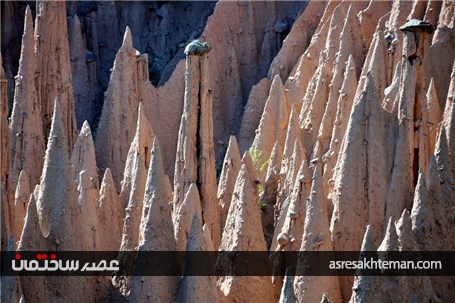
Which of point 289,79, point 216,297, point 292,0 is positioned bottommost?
point 216,297

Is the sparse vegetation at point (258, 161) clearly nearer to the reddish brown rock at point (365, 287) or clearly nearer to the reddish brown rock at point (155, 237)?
the reddish brown rock at point (155, 237)

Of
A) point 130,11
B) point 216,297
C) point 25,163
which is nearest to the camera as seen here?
point 216,297

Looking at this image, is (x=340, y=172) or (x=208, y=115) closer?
(x=340, y=172)

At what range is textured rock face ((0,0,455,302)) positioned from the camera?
2005 cm

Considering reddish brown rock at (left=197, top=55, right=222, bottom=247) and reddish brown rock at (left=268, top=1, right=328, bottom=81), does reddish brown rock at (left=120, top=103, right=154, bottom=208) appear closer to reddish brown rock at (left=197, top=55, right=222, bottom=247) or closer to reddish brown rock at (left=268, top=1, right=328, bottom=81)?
reddish brown rock at (left=197, top=55, right=222, bottom=247)

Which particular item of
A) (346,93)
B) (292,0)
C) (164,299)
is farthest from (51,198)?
(292,0)

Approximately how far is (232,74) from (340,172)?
1116cm

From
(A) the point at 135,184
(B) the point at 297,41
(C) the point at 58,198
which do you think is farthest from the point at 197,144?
(B) the point at 297,41

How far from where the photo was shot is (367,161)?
21.1m

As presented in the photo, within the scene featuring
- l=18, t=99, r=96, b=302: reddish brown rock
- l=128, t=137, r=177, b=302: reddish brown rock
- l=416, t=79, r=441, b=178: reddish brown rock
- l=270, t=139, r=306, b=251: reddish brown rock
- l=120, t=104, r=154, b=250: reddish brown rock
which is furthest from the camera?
l=270, t=139, r=306, b=251: reddish brown rock

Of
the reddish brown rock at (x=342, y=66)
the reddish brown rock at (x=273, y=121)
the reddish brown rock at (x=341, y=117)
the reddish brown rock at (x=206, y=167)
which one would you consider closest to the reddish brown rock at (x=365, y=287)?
the reddish brown rock at (x=341, y=117)

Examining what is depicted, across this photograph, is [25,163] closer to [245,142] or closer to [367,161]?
[245,142]

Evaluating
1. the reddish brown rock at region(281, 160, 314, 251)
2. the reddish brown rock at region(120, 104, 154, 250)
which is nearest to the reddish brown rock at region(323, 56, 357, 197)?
the reddish brown rock at region(281, 160, 314, 251)

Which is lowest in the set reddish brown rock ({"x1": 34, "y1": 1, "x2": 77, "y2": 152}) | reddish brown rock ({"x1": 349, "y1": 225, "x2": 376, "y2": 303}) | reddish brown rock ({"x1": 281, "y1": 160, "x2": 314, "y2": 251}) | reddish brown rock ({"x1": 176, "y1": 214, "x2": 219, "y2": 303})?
reddish brown rock ({"x1": 349, "y1": 225, "x2": 376, "y2": 303})
